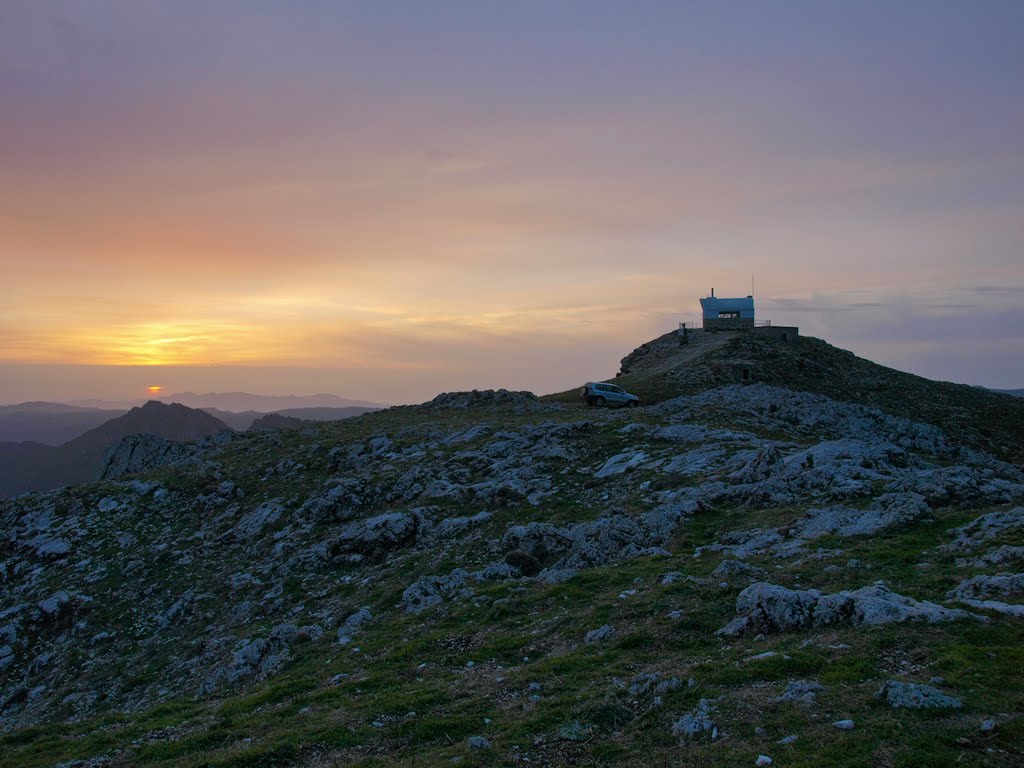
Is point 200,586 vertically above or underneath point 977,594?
underneath

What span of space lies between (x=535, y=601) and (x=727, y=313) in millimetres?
65502

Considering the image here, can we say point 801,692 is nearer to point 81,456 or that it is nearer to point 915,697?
point 915,697

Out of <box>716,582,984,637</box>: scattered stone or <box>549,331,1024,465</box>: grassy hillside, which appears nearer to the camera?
<box>716,582,984,637</box>: scattered stone

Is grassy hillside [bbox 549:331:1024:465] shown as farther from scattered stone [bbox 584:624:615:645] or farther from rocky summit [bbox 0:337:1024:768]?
scattered stone [bbox 584:624:615:645]

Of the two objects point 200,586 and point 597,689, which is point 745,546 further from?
point 200,586

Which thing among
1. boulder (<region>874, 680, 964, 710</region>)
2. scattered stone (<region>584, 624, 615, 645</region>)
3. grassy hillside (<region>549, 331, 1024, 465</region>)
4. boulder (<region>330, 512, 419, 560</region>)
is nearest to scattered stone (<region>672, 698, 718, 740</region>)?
boulder (<region>874, 680, 964, 710</region>)

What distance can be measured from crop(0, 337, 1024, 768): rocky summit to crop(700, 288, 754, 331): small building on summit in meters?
34.6

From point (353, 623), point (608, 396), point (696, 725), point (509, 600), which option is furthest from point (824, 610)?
point (608, 396)

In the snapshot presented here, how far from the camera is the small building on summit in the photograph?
75375mm

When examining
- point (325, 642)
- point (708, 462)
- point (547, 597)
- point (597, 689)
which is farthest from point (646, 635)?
point (708, 462)

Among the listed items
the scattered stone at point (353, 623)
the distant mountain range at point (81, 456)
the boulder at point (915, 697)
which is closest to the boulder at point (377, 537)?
the scattered stone at point (353, 623)

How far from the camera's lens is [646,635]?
14.2 m

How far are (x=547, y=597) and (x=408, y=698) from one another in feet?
20.4

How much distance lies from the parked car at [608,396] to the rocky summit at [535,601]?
26.5ft
